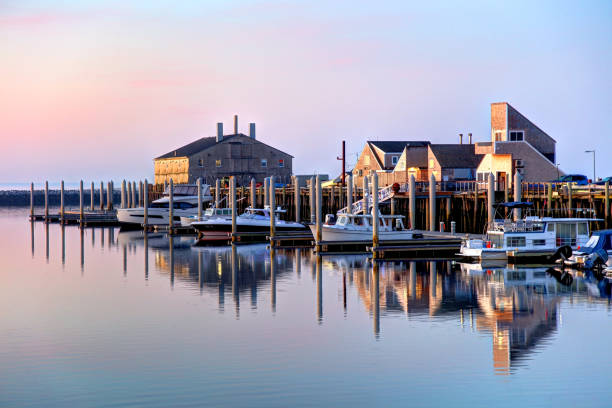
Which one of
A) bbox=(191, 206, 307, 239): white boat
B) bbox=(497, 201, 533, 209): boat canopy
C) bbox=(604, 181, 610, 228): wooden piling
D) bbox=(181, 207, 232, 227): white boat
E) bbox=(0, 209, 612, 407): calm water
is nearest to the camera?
bbox=(0, 209, 612, 407): calm water

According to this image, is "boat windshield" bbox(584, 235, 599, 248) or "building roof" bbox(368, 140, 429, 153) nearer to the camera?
"boat windshield" bbox(584, 235, 599, 248)

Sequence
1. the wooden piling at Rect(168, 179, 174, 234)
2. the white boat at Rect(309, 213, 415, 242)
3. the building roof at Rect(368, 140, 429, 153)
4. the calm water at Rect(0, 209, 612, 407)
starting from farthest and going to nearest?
the building roof at Rect(368, 140, 429, 153)
the wooden piling at Rect(168, 179, 174, 234)
the white boat at Rect(309, 213, 415, 242)
the calm water at Rect(0, 209, 612, 407)

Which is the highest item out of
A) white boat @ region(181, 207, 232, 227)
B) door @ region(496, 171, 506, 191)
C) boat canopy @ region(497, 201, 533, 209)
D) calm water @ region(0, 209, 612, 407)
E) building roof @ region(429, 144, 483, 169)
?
building roof @ region(429, 144, 483, 169)

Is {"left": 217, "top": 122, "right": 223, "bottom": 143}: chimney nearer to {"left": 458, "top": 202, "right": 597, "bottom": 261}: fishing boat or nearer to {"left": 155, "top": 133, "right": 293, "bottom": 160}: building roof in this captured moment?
{"left": 155, "top": 133, "right": 293, "bottom": 160}: building roof

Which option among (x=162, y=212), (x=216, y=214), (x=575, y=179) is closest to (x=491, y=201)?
(x=216, y=214)

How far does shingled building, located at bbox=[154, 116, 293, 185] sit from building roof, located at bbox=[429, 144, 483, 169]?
3327 centimetres

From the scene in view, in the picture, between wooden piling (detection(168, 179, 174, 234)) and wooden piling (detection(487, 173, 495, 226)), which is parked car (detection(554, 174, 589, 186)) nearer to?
wooden piling (detection(487, 173, 495, 226))

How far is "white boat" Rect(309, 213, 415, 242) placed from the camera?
157 feet

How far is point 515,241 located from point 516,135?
3028cm

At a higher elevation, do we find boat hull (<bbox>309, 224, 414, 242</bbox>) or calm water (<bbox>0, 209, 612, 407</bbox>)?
boat hull (<bbox>309, 224, 414, 242</bbox>)

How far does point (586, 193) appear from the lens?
47375mm

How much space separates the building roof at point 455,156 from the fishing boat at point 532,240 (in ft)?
106

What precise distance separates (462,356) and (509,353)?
1373 millimetres

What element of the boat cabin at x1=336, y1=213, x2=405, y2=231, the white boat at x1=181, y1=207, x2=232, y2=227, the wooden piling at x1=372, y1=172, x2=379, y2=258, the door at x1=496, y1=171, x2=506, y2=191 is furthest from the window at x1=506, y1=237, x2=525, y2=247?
the white boat at x1=181, y1=207, x2=232, y2=227
